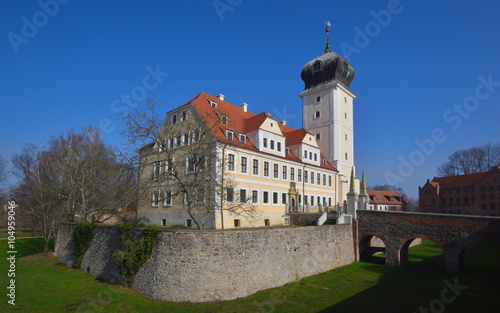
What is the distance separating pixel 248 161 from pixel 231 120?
5628 mm

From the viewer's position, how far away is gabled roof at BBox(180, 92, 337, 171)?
2878cm

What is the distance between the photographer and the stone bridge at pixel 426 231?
22503 mm

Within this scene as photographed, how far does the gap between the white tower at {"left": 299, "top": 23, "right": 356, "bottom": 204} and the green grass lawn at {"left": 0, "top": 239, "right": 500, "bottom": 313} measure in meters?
19.9

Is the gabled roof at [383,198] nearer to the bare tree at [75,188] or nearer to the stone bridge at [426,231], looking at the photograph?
the stone bridge at [426,231]

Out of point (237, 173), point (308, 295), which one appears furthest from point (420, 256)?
point (237, 173)

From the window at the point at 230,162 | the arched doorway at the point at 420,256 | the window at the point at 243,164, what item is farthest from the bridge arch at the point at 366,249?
the window at the point at 230,162

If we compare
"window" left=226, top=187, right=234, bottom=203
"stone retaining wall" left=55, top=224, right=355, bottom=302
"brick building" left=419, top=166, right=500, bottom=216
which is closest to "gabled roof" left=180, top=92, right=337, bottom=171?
"window" left=226, top=187, right=234, bottom=203

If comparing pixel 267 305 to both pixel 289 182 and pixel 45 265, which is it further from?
pixel 45 265

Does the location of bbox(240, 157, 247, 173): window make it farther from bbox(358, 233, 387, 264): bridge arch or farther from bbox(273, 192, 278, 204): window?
bbox(358, 233, 387, 264): bridge arch

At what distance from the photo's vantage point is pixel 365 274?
23922 mm

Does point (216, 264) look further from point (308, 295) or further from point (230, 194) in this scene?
point (230, 194)

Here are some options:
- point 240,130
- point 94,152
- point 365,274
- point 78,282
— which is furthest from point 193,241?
point 94,152

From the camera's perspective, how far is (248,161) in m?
29.2

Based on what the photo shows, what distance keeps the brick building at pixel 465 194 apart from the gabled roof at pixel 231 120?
123ft
